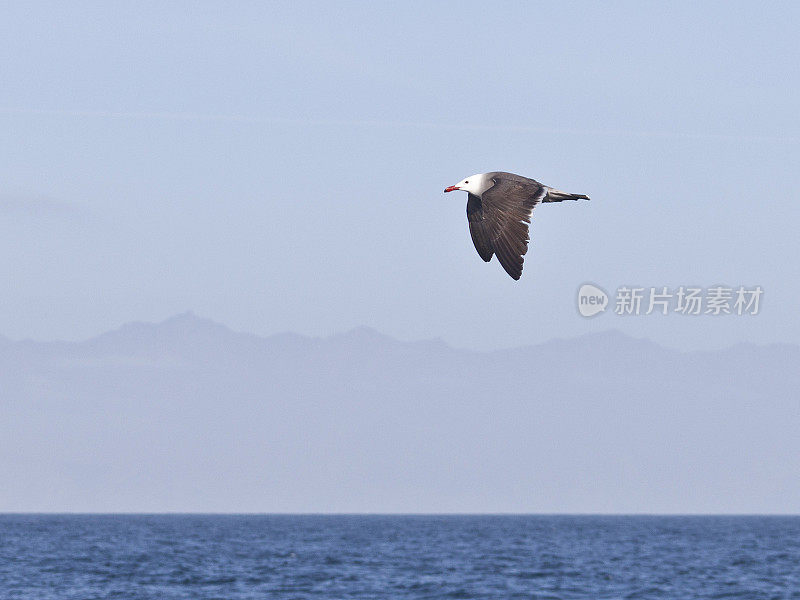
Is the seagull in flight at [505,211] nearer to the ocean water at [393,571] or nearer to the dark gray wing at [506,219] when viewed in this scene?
the dark gray wing at [506,219]

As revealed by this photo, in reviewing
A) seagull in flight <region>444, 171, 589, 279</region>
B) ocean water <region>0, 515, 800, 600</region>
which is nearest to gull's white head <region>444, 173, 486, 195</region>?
seagull in flight <region>444, 171, 589, 279</region>

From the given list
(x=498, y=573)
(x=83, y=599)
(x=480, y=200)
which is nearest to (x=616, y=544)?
(x=498, y=573)

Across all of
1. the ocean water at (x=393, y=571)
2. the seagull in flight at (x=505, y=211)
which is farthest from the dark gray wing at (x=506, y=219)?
the ocean water at (x=393, y=571)

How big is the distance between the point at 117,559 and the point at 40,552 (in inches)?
500

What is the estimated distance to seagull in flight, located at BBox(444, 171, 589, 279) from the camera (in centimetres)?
1503

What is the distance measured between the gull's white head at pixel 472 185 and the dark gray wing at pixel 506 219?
17 cm

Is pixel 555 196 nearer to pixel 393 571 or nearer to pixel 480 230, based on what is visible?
pixel 480 230

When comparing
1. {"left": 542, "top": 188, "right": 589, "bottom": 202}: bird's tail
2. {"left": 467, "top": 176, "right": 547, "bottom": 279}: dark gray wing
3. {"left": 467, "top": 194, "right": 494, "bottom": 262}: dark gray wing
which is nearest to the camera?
{"left": 467, "top": 176, "right": 547, "bottom": 279}: dark gray wing

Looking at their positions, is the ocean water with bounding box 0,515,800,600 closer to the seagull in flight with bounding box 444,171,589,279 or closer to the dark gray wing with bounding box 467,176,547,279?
the seagull in flight with bounding box 444,171,589,279

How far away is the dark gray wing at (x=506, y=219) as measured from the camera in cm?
1500

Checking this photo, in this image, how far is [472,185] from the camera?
16484 millimetres

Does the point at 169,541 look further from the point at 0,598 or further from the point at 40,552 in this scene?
the point at 0,598

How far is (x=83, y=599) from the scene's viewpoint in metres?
62.8

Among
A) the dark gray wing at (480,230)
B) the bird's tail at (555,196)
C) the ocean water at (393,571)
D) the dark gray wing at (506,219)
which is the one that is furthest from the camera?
the ocean water at (393,571)
